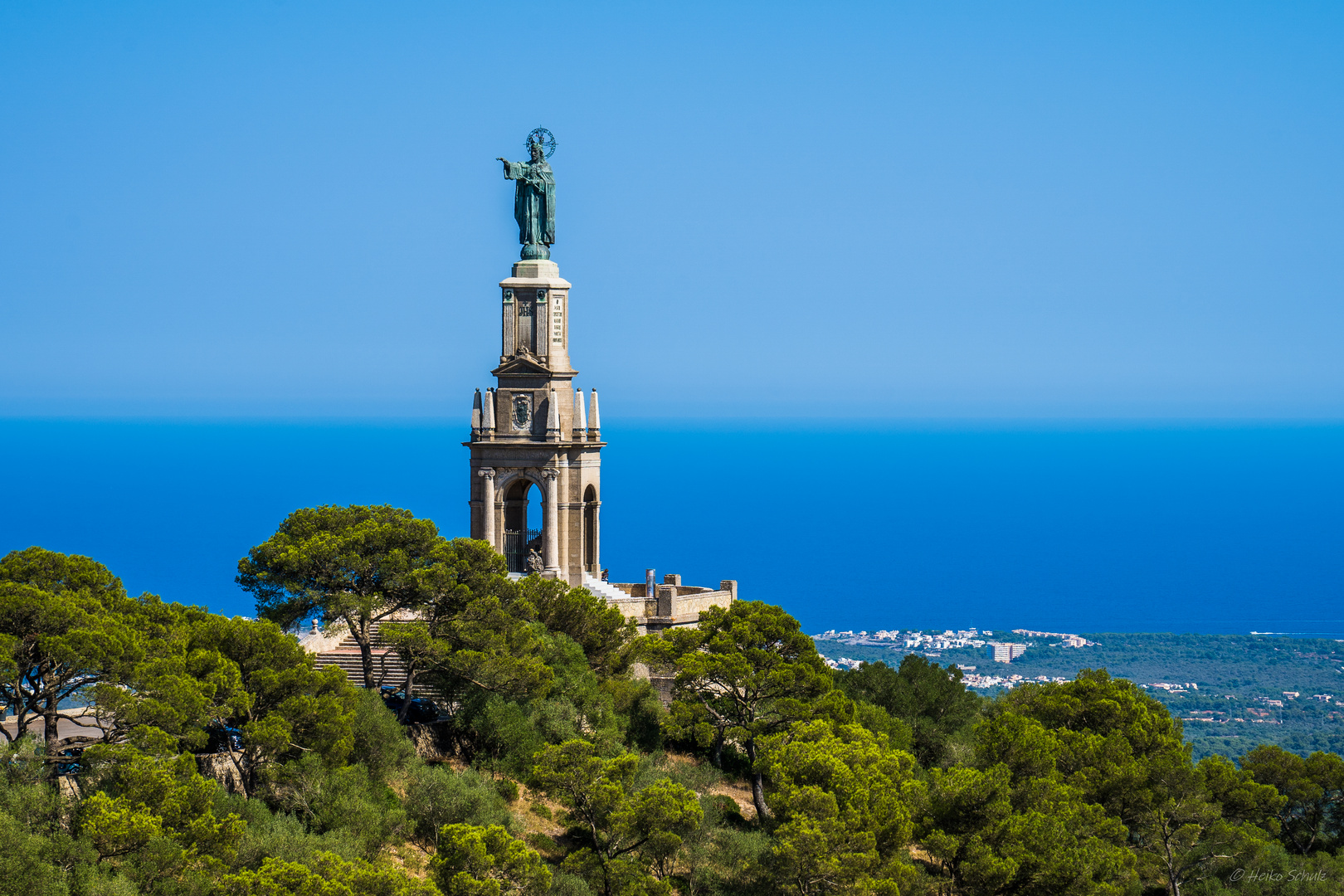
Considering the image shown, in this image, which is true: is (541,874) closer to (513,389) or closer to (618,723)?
(618,723)

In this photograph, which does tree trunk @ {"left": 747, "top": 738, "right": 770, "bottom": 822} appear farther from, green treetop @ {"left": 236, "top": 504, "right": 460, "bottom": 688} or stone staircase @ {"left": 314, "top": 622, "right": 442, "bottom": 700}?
green treetop @ {"left": 236, "top": 504, "right": 460, "bottom": 688}

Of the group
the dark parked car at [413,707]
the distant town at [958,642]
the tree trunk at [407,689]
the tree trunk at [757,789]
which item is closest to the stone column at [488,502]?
the dark parked car at [413,707]

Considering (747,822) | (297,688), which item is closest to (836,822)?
(747,822)

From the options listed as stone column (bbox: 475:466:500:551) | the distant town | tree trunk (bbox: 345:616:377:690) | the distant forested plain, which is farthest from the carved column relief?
the distant town

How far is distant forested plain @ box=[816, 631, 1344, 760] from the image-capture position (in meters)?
93.6

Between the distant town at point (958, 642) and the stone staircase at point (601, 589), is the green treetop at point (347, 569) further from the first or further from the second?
the distant town at point (958, 642)

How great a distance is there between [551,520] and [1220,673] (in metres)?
88.7

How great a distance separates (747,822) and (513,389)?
15890mm

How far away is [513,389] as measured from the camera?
154ft

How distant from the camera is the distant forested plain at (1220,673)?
9362 centimetres

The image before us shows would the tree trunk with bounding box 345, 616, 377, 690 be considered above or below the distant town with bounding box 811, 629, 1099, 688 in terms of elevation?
above

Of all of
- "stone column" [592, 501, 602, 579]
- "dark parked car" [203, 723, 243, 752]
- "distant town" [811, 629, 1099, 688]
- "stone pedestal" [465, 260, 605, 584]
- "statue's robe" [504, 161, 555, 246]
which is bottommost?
"distant town" [811, 629, 1099, 688]

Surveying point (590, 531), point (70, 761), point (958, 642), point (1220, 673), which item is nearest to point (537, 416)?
point (590, 531)

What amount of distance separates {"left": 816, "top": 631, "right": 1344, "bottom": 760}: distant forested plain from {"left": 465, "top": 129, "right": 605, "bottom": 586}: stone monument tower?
46874mm
